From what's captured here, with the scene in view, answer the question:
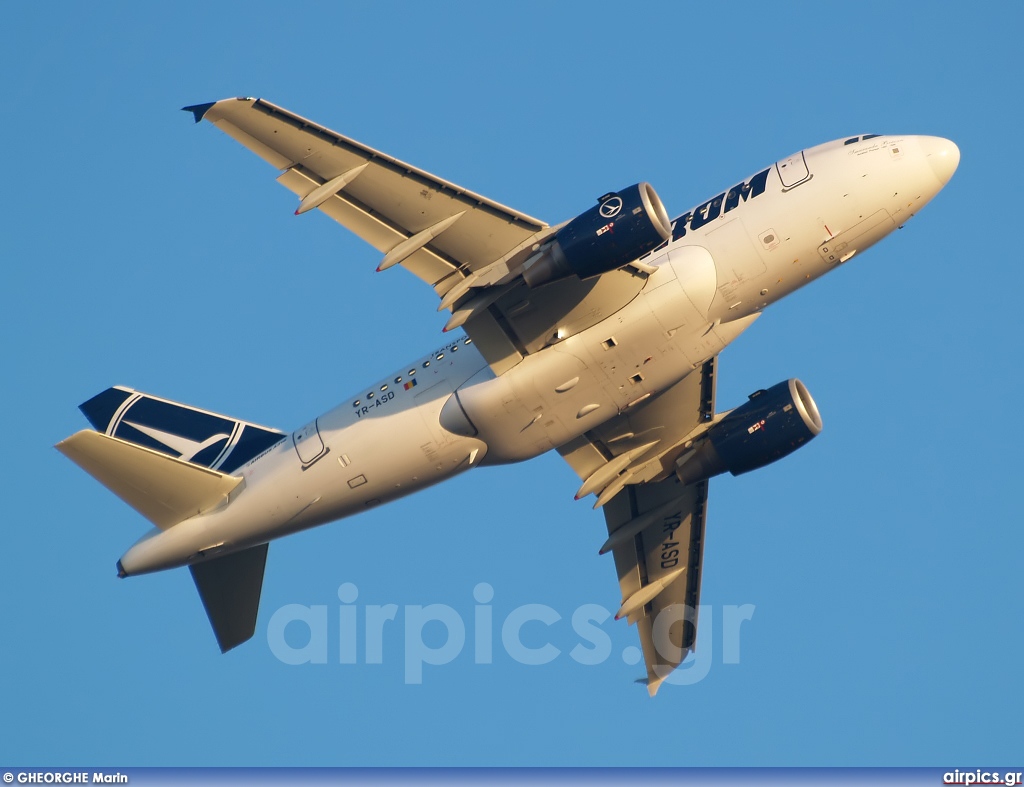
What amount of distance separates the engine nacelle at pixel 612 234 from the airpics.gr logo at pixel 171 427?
41.0 feet

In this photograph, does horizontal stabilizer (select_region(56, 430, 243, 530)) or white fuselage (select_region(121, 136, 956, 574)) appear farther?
horizontal stabilizer (select_region(56, 430, 243, 530))

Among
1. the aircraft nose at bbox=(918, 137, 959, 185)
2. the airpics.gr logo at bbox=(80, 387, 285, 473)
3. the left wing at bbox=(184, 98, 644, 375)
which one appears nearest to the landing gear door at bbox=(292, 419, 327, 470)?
the airpics.gr logo at bbox=(80, 387, 285, 473)

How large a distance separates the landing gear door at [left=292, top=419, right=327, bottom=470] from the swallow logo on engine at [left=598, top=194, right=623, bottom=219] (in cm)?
1151

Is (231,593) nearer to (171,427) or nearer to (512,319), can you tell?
(171,427)

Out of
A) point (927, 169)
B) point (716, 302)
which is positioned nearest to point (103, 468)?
point (716, 302)

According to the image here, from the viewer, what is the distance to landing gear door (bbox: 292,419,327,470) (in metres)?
42.9

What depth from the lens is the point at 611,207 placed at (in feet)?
125

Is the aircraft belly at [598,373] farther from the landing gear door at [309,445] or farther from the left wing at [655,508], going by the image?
the landing gear door at [309,445]

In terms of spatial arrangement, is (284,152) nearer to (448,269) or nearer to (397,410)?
(448,269)

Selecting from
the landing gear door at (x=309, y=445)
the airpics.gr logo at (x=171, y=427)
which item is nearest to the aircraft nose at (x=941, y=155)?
the landing gear door at (x=309, y=445)

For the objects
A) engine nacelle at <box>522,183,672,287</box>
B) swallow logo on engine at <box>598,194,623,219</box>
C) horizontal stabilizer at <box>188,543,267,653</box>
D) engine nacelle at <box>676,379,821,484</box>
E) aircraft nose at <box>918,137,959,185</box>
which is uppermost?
aircraft nose at <box>918,137,959,185</box>

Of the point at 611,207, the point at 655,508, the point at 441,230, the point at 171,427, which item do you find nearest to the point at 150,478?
the point at 171,427

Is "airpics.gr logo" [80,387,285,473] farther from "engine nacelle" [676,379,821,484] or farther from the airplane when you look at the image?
"engine nacelle" [676,379,821,484]

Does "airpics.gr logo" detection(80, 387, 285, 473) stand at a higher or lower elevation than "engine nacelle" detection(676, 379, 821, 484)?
higher
